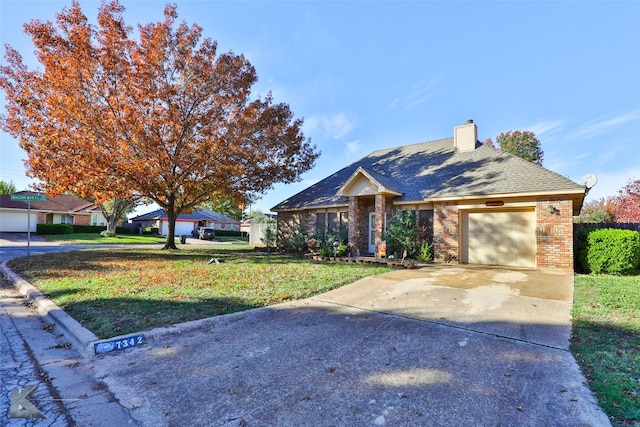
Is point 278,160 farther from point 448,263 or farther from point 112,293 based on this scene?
point 112,293

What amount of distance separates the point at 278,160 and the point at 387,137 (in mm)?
7993

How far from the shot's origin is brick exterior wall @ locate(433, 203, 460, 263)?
1244cm

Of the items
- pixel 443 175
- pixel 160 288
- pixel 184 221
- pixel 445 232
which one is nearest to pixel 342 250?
pixel 445 232

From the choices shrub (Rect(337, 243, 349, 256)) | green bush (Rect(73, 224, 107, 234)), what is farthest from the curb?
green bush (Rect(73, 224, 107, 234))

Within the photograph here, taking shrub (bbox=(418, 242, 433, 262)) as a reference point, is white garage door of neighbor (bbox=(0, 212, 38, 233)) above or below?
above

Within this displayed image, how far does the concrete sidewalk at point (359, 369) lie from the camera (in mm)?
2635

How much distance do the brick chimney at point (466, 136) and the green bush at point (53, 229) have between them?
39.6m

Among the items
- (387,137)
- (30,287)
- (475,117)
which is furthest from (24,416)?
(387,137)

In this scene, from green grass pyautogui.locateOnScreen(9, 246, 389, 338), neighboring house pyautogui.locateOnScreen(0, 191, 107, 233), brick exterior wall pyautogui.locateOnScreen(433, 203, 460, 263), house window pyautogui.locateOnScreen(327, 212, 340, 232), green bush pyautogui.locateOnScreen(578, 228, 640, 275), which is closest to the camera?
green grass pyautogui.locateOnScreen(9, 246, 389, 338)

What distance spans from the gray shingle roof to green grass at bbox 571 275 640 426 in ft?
16.8

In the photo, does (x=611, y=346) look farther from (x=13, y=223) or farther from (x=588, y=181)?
(x=13, y=223)

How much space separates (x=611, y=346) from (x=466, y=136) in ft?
44.5

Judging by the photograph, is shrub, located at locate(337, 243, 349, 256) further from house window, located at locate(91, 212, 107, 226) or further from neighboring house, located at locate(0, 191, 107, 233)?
house window, located at locate(91, 212, 107, 226)

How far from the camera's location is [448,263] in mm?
12344
